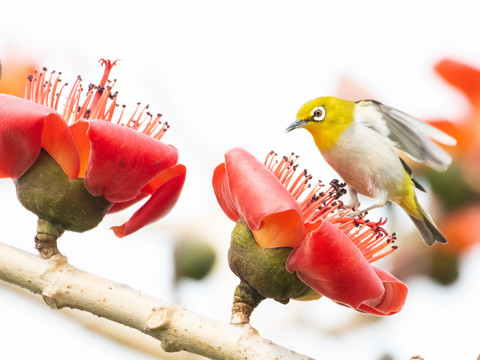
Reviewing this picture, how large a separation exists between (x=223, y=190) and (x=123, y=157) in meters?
0.24

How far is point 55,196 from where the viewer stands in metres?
1.32

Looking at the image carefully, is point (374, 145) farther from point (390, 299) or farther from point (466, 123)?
point (390, 299)

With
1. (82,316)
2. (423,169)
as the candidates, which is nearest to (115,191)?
(82,316)

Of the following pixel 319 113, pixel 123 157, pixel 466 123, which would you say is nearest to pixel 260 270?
pixel 123 157

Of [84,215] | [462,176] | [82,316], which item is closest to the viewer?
[84,215]

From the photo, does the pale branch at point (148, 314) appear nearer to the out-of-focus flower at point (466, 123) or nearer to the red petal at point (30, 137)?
the red petal at point (30, 137)

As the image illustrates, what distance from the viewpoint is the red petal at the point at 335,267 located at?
3.76ft

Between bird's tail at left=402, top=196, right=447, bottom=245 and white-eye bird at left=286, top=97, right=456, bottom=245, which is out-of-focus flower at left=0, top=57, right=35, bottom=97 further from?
bird's tail at left=402, top=196, right=447, bottom=245

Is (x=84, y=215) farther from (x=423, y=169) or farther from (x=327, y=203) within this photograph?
(x=423, y=169)

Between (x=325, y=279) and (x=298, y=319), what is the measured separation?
1.49m

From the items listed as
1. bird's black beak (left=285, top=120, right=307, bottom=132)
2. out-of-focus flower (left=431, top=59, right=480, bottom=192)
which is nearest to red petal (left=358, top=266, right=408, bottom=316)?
bird's black beak (left=285, top=120, right=307, bottom=132)

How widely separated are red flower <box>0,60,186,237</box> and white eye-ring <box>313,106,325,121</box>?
80 centimetres

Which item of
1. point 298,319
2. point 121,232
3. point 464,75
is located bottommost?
point 298,319

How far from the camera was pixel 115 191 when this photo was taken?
129 centimetres
